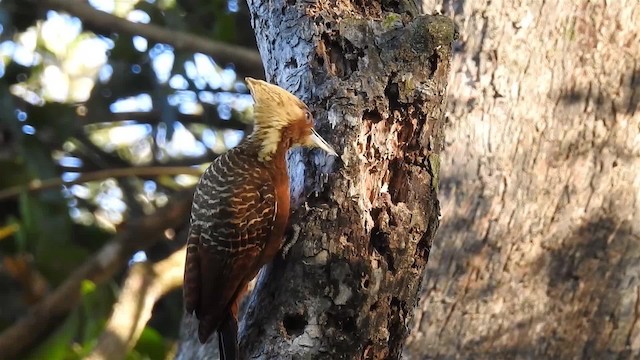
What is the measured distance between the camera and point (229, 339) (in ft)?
6.11

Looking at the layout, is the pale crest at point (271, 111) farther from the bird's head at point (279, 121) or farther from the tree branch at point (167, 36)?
the tree branch at point (167, 36)

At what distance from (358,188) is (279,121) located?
232 millimetres

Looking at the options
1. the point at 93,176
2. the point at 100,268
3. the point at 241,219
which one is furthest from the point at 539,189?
the point at 93,176

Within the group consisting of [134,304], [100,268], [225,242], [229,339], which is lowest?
[100,268]

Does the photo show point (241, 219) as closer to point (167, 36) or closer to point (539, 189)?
point (539, 189)

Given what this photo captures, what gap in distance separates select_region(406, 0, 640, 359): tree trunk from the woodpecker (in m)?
0.75

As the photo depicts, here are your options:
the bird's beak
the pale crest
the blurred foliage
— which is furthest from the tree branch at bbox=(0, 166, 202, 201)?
the bird's beak

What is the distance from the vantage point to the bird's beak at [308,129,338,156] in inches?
73.6

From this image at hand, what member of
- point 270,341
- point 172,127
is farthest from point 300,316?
point 172,127

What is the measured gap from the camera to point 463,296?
8.36 feet

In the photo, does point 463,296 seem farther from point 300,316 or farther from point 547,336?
point 300,316

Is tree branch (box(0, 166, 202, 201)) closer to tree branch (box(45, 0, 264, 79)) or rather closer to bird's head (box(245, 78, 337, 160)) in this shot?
tree branch (box(45, 0, 264, 79))

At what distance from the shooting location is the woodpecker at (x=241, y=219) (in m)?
1.88

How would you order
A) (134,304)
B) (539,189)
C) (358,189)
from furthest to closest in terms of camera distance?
(134,304) → (539,189) → (358,189)
